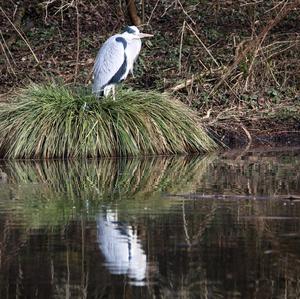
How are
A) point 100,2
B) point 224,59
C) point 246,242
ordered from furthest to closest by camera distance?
1. point 100,2
2. point 224,59
3. point 246,242

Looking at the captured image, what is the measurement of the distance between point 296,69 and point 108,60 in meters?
4.90

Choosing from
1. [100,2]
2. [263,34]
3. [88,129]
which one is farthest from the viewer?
[100,2]

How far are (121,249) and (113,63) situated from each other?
8.69 m

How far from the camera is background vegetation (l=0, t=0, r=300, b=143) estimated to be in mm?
17500

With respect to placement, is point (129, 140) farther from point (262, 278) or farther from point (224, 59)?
point (262, 278)

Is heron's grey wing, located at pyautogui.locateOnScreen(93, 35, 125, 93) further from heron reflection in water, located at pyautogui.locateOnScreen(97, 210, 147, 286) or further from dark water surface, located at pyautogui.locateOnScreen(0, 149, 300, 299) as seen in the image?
heron reflection in water, located at pyautogui.locateOnScreen(97, 210, 147, 286)

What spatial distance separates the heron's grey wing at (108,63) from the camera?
595 inches

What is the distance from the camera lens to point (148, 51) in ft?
67.5

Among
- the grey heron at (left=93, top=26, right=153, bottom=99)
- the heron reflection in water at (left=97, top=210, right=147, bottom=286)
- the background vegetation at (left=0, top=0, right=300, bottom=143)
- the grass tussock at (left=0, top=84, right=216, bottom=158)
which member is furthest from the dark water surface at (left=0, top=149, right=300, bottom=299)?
the background vegetation at (left=0, top=0, right=300, bottom=143)

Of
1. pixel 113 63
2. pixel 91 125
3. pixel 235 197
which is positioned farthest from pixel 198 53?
pixel 235 197

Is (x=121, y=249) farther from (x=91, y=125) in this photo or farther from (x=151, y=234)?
(x=91, y=125)

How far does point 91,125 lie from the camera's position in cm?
1416

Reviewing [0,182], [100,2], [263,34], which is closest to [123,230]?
[0,182]

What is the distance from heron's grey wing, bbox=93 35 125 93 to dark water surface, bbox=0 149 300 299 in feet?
10.9
